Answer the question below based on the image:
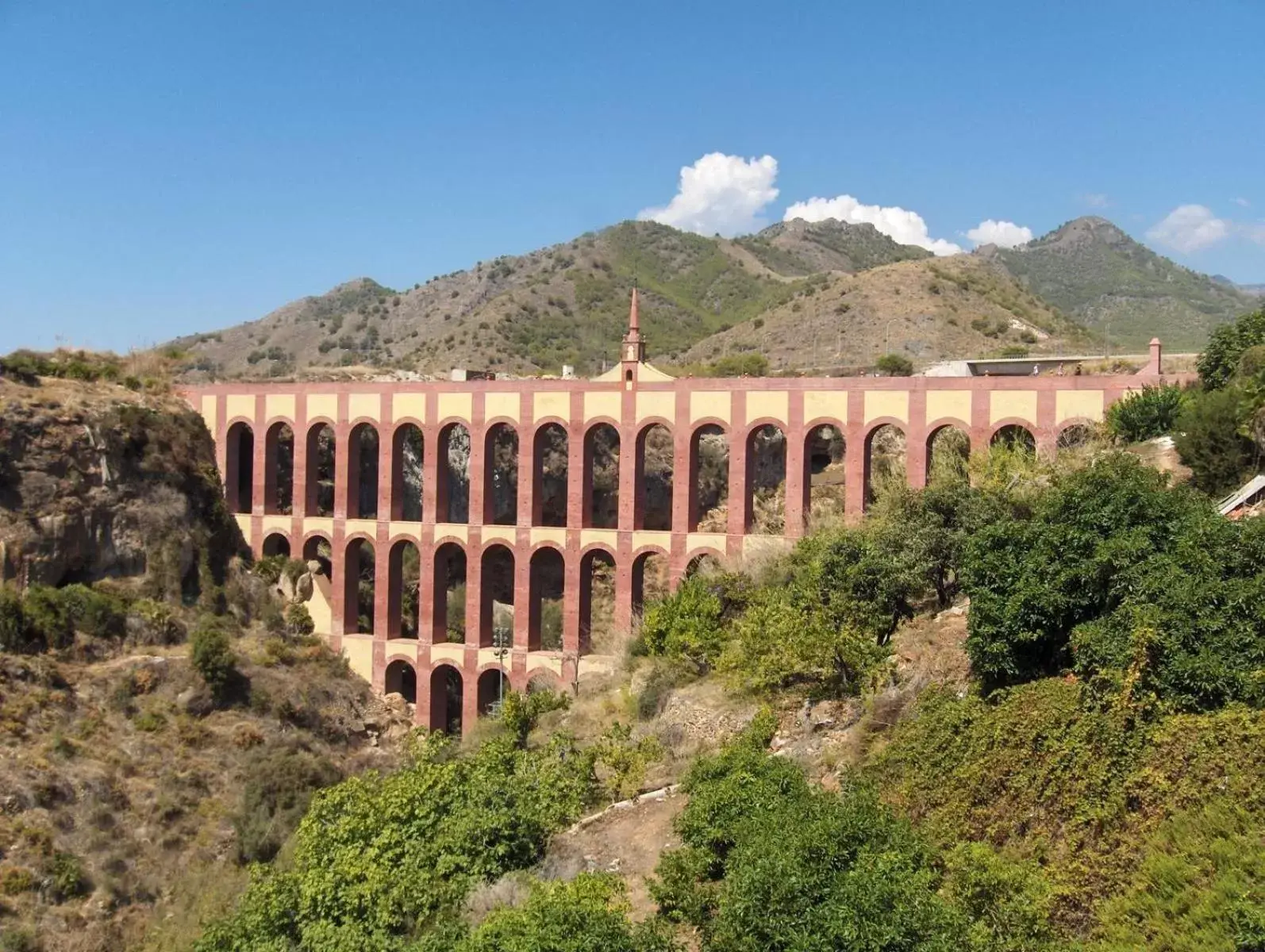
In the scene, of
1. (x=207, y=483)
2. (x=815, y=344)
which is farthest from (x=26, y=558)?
(x=815, y=344)

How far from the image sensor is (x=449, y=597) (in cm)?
4681

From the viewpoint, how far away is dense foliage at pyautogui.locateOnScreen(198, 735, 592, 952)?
48.4 feet

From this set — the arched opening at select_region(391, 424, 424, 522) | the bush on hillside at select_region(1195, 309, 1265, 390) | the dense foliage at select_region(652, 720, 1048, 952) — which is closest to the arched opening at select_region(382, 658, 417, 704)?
the arched opening at select_region(391, 424, 424, 522)

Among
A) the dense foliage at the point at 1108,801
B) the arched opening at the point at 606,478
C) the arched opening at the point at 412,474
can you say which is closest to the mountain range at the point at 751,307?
the arched opening at the point at 606,478

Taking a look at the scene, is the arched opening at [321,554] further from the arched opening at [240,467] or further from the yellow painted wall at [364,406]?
the yellow painted wall at [364,406]

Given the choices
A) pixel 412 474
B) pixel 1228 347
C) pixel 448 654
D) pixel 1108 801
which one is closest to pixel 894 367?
pixel 1228 347

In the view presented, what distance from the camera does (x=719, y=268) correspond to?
350 feet

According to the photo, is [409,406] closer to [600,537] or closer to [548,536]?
[548,536]

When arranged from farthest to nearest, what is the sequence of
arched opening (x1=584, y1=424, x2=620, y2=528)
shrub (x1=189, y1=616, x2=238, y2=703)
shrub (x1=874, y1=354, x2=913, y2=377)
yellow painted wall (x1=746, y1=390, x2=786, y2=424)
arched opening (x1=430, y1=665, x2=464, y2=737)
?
1. arched opening (x1=584, y1=424, x2=620, y2=528)
2. shrub (x1=874, y1=354, x2=913, y2=377)
3. arched opening (x1=430, y1=665, x2=464, y2=737)
4. yellow painted wall (x1=746, y1=390, x2=786, y2=424)
5. shrub (x1=189, y1=616, x2=238, y2=703)

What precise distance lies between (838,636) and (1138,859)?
8.27 m

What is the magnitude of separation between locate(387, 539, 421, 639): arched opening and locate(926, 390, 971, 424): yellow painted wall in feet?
57.4

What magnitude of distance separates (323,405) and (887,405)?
1928 cm

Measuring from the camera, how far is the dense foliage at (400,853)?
1477 centimetres

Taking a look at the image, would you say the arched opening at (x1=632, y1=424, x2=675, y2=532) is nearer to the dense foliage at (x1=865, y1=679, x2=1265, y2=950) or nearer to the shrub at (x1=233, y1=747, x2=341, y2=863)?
the shrub at (x1=233, y1=747, x2=341, y2=863)
